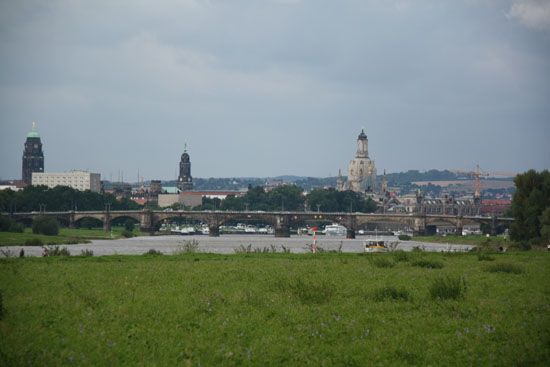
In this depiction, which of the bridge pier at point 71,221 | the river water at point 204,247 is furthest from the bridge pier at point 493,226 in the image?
the bridge pier at point 71,221

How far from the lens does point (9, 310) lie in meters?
21.2

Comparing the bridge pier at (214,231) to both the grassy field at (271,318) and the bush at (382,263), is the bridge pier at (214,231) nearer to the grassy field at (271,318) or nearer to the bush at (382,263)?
the bush at (382,263)

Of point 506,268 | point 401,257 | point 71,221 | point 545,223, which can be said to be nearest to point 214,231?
point 71,221

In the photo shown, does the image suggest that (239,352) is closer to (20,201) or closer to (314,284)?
→ (314,284)

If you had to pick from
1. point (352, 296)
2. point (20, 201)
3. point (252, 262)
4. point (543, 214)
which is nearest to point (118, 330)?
point (352, 296)

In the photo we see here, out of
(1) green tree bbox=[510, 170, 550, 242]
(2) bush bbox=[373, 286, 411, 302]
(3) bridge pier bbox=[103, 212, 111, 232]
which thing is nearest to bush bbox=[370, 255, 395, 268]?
(2) bush bbox=[373, 286, 411, 302]

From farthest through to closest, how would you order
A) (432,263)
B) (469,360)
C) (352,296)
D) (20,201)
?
(20,201) → (432,263) → (352,296) → (469,360)

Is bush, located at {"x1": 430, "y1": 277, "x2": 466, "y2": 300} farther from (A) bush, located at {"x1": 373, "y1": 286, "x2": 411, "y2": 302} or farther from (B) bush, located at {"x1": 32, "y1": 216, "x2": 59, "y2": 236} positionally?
(B) bush, located at {"x1": 32, "y1": 216, "x2": 59, "y2": 236}

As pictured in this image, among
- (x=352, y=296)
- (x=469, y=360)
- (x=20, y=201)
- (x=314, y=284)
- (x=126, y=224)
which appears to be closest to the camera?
(x=469, y=360)

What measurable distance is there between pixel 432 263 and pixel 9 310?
1678cm

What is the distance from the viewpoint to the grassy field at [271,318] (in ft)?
58.2

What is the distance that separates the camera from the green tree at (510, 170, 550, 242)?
88250 mm

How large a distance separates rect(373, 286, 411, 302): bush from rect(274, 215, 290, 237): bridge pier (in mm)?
161571

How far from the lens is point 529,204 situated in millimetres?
89125
